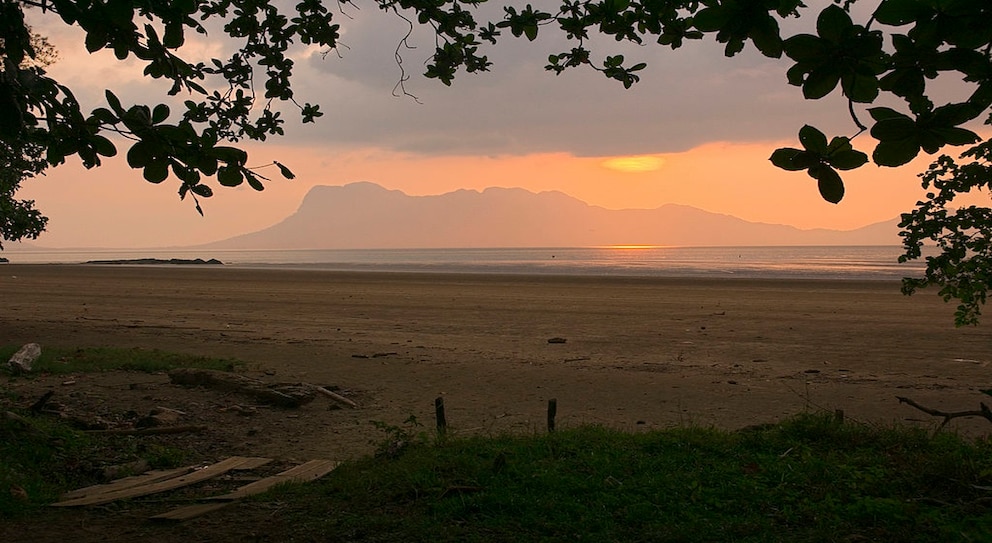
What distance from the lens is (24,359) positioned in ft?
33.0

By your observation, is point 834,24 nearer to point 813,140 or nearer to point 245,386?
point 813,140

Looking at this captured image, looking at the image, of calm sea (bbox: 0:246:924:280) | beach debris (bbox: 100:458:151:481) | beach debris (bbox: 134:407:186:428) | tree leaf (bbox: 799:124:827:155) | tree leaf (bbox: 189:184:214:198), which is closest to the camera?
tree leaf (bbox: 799:124:827:155)

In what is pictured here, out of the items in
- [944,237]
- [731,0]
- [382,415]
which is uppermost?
[731,0]

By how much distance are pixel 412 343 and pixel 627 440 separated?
9.36 metres

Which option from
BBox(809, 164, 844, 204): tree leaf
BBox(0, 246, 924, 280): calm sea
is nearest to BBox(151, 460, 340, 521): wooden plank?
BBox(809, 164, 844, 204): tree leaf

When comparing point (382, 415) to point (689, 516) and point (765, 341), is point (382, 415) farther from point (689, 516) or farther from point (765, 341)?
point (765, 341)

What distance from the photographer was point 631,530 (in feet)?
14.0

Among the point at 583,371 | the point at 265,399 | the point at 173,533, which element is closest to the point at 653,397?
the point at 583,371

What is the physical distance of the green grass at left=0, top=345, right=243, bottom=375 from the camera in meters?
10.2

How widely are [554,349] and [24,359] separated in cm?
875

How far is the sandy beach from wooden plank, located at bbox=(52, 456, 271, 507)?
681 mm

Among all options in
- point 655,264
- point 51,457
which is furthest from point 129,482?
point 655,264

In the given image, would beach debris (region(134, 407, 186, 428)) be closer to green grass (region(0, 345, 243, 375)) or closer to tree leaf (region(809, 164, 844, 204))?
green grass (region(0, 345, 243, 375))

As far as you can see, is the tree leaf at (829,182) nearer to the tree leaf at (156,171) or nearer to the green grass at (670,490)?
the tree leaf at (156,171)
